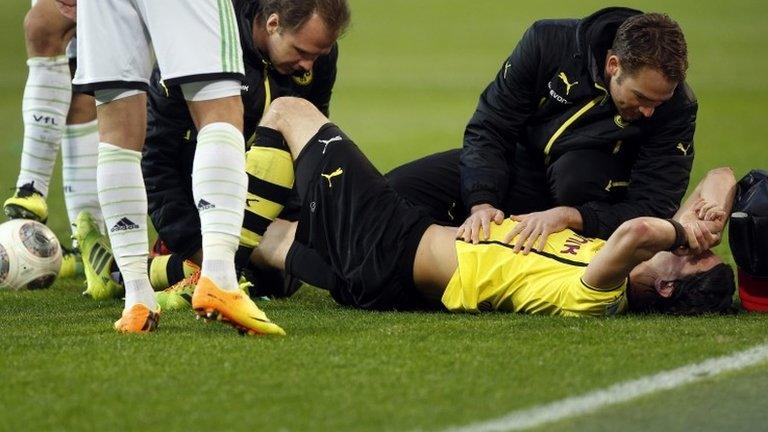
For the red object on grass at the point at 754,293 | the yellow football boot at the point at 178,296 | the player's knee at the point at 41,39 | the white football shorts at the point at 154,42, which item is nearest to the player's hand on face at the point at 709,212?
the red object on grass at the point at 754,293

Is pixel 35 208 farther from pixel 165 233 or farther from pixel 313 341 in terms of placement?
pixel 313 341

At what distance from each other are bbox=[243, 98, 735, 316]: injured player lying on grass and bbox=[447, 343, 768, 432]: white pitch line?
82 cm

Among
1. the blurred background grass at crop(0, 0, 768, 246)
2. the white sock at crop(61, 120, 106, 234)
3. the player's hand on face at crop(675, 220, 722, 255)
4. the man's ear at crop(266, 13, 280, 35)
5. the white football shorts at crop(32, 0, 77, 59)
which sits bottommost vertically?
the blurred background grass at crop(0, 0, 768, 246)

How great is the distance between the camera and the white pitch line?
11.7 ft

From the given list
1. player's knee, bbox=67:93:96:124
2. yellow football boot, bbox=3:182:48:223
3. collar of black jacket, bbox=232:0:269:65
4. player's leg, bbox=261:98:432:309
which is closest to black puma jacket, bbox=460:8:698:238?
player's leg, bbox=261:98:432:309

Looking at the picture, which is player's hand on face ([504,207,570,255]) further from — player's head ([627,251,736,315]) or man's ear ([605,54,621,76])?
man's ear ([605,54,621,76])

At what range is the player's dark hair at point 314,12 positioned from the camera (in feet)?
18.1

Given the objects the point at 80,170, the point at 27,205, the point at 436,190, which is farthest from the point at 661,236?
the point at 27,205

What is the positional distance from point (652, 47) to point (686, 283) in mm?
961

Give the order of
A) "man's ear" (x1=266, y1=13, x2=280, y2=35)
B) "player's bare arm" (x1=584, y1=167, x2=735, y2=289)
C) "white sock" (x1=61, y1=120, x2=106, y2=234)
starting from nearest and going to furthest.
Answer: "player's bare arm" (x1=584, y1=167, x2=735, y2=289), "man's ear" (x1=266, y1=13, x2=280, y2=35), "white sock" (x1=61, y1=120, x2=106, y2=234)

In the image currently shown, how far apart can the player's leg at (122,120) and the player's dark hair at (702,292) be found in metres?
2.03

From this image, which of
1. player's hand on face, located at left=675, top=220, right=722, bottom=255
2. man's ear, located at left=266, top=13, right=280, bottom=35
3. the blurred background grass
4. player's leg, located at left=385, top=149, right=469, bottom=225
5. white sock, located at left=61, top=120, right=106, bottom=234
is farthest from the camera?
the blurred background grass

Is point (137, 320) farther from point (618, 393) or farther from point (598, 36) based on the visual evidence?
point (598, 36)

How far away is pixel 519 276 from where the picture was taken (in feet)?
17.7
